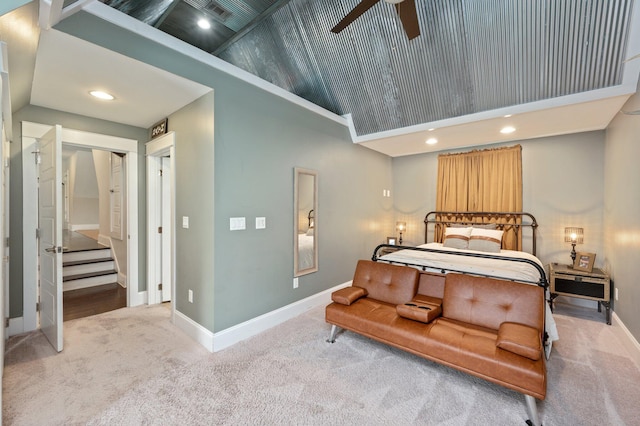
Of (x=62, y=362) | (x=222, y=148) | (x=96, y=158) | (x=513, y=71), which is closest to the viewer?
(x=62, y=362)

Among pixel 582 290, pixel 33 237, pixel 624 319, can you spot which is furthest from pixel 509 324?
pixel 33 237

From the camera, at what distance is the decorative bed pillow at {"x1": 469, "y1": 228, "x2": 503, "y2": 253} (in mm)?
4035

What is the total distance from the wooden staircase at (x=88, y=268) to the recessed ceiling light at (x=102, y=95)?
329cm

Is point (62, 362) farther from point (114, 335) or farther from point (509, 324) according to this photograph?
point (509, 324)

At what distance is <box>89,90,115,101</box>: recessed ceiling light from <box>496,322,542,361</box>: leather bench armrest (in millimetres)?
4034

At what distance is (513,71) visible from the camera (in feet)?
9.50

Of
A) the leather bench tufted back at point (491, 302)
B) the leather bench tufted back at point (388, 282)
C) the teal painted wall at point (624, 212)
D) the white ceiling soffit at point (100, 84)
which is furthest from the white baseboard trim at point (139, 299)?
the teal painted wall at point (624, 212)

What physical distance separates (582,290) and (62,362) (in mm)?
5784

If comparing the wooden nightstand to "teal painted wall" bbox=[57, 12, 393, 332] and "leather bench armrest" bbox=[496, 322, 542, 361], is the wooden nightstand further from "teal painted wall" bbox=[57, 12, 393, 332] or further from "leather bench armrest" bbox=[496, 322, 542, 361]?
"teal painted wall" bbox=[57, 12, 393, 332]

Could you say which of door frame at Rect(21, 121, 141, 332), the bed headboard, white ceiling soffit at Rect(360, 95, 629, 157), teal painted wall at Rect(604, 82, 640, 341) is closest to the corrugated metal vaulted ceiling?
white ceiling soffit at Rect(360, 95, 629, 157)

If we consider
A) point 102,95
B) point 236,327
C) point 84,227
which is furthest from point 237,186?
point 84,227

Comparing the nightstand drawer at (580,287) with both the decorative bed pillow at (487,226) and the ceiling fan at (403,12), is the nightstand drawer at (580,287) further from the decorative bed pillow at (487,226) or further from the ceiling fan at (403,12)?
the ceiling fan at (403,12)

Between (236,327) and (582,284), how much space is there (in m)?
4.32

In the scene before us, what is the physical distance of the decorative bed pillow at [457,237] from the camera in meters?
4.30
